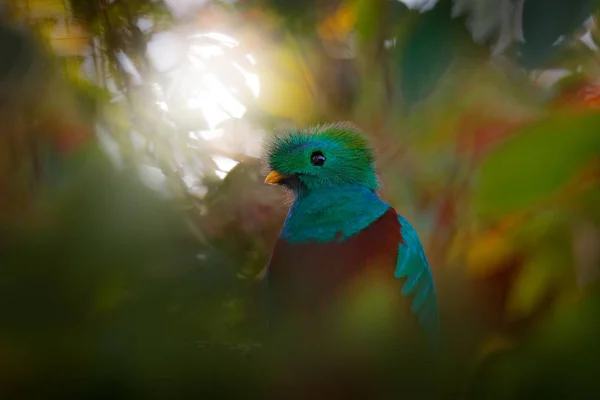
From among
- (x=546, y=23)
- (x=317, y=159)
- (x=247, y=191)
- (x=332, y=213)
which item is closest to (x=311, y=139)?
(x=317, y=159)

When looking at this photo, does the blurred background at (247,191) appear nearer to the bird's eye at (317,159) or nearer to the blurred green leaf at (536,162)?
the blurred green leaf at (536,162)

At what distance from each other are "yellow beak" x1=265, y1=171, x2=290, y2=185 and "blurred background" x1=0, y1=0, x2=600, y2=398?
17 centimetres

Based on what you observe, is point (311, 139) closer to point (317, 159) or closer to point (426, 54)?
point (317, 159)

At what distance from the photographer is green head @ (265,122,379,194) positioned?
138 cm

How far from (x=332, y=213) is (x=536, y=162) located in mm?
841

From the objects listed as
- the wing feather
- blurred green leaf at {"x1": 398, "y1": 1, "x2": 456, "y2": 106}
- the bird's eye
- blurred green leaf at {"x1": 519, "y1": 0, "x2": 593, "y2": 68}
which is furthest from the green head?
blurred green leaf at {"x1": 519, "y1": 0, "x2": 593, "y2": 68}

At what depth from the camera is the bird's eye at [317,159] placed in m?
1.46

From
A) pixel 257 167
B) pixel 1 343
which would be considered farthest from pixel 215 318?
pixel 257 167

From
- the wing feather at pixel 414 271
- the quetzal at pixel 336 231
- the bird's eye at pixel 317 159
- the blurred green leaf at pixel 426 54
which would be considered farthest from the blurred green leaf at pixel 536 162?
the bird's eye at pixel 317 159

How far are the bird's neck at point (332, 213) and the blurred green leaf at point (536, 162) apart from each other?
2.33 feet

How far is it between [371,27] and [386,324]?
1.63 ft

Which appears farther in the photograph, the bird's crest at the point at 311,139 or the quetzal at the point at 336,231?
the bird's crest at the point at 311,139

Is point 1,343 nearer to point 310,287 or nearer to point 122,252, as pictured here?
point 122,252

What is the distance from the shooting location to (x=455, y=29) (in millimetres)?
706
